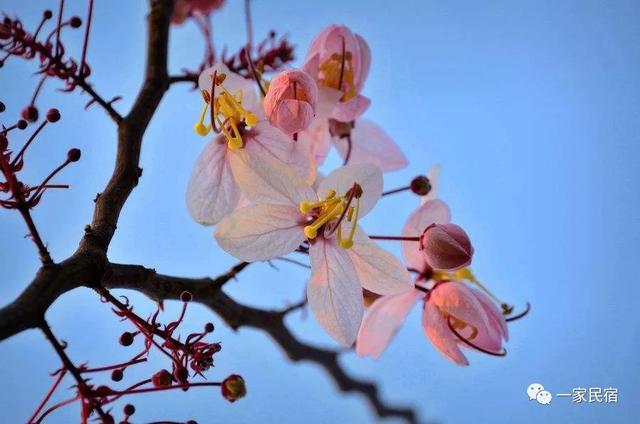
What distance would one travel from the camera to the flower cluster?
417mm

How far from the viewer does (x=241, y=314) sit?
54 cm

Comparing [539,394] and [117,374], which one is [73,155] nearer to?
[117,374]

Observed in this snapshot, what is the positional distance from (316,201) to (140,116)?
0.46 ft

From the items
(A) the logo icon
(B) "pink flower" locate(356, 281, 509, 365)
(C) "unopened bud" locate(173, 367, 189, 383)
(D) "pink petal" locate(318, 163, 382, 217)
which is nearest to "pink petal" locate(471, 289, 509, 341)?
(B) "pink flower" locate(356, 281, 509, 365)

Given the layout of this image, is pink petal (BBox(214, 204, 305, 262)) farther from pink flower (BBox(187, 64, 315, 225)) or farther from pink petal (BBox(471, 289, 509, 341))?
pink petal (BBox(471, 289, 509, 341))

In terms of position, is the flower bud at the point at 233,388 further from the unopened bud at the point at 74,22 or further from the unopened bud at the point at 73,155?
the unopened bud at the point at 74,22

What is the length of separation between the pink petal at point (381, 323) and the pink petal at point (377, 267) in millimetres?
101

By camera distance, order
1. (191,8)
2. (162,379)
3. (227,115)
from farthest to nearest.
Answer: (191,8), (227,115), (162,379)

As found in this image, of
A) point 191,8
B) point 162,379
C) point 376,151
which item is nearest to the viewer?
point 162,379

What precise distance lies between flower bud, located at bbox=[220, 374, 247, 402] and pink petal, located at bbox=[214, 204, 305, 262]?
69mm

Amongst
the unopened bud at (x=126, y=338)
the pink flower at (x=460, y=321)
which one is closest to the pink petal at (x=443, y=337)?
the pink flower at (x=460, y=321)

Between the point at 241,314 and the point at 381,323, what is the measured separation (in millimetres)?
105

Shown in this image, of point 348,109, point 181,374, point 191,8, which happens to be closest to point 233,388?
point 181,374

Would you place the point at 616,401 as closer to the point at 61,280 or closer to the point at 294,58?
the point at 294,58
